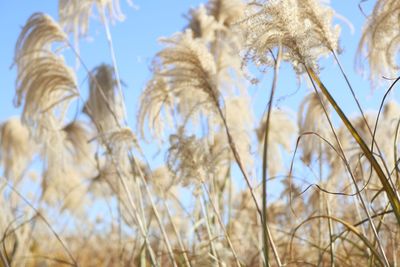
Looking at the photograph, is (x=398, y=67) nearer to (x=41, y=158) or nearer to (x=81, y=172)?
(x=41, y=158)

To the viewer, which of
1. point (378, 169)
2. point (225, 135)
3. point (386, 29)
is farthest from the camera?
point (225, 135)

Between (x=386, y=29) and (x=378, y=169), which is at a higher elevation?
(x=386, y=29)

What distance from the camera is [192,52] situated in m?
2.94

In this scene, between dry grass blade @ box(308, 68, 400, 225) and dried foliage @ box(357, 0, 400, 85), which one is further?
dried foliage @ box(357, 0, 400, 85)

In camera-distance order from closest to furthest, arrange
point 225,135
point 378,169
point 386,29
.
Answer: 1. point 378,169
2. point 386,29
3. point 225,135

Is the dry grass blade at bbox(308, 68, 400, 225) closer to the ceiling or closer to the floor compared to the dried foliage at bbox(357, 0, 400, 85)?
closer to the floor

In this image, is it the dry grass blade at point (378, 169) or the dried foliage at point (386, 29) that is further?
the dried foliage at point (386, 29)

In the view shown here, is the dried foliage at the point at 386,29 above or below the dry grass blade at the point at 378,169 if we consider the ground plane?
above

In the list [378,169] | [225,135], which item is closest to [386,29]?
[378,169]

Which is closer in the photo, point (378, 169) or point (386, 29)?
point (378, 169)

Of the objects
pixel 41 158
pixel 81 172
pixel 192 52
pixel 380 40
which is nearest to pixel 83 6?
pixel 192 52

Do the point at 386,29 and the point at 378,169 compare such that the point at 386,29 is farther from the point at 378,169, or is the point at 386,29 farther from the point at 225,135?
the point at 225,135

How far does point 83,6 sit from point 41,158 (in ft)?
6.02

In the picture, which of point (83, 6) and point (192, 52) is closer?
point (192, 52)
